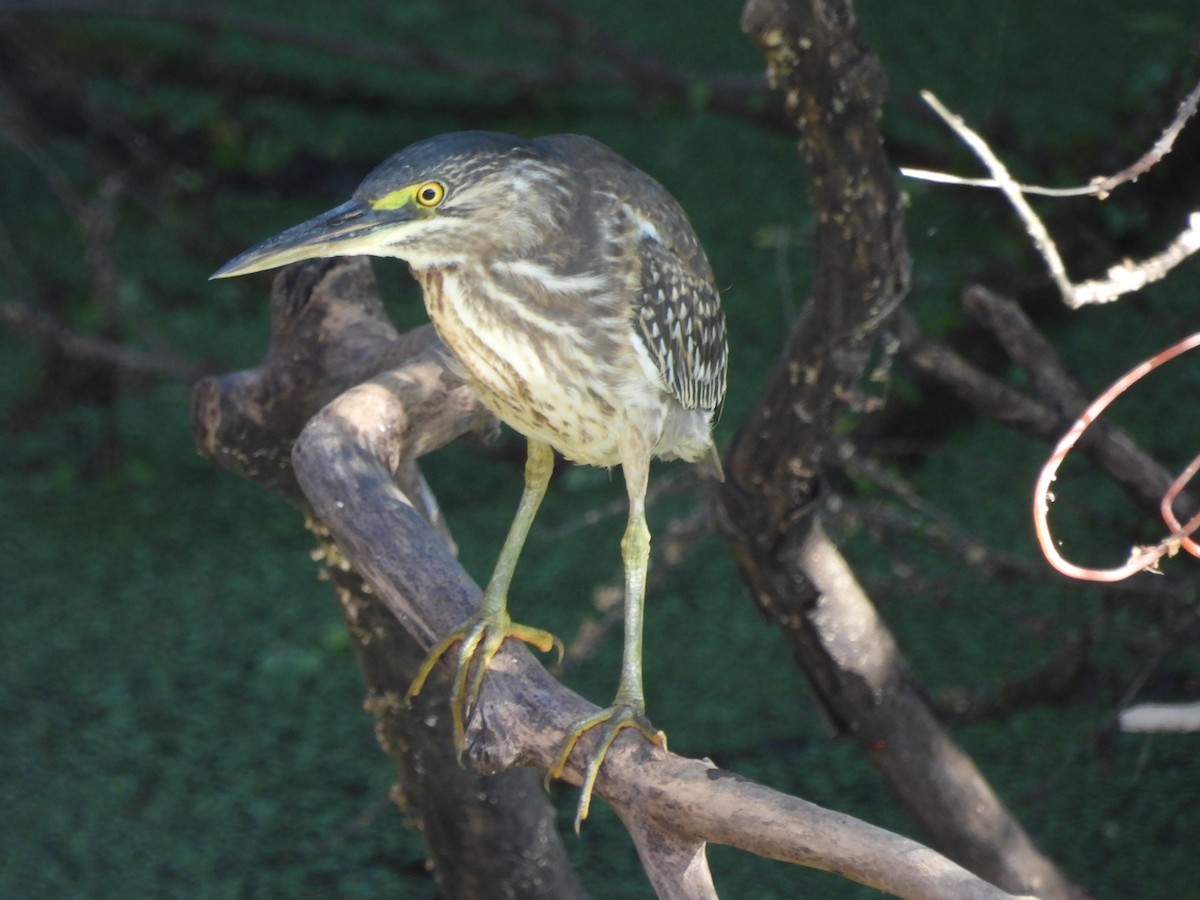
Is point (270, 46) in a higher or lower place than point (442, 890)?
higher

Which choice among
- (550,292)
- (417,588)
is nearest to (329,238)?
(550,292)

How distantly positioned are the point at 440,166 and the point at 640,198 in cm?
26

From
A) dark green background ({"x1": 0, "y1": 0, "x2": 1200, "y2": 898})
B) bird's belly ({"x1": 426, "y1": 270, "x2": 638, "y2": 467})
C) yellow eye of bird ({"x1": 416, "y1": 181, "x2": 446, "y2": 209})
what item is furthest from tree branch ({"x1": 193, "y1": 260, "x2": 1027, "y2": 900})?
dark green background ({"x1": 0, "y1": 0, "x2": 1200, "y2": 898})

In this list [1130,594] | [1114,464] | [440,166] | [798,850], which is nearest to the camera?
[798,850]

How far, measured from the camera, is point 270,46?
12.1 ft

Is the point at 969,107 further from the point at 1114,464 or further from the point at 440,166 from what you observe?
the point at 440,166

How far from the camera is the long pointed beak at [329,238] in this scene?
123cm

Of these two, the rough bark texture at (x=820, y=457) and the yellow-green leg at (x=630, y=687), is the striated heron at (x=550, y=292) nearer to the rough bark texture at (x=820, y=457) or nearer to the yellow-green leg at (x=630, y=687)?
the yellow-green leg at (x=630, y=687)

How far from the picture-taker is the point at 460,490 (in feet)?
8.93

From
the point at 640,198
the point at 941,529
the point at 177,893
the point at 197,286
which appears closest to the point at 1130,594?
the point at 941,529

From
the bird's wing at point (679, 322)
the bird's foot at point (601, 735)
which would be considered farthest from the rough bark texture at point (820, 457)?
the bird's foot at point (601, 735)

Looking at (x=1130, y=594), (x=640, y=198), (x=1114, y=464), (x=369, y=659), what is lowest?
(x=1130, y=594)

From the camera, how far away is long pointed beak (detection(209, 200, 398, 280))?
1.23 meters

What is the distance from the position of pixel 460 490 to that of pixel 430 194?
1500 mm
